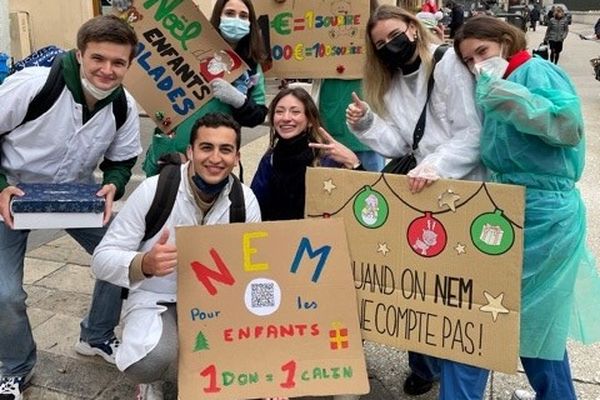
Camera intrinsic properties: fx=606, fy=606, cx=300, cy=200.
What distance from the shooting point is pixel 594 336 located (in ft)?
7.54

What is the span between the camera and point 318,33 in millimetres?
3350

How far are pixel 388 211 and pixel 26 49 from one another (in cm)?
1124

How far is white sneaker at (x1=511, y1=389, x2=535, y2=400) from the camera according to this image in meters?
2.64

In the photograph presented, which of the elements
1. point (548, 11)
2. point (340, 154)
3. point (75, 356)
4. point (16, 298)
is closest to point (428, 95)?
point (340, 154)

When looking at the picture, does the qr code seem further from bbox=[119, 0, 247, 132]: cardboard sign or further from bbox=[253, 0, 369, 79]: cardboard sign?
bbox=[253, 0, 369, 79]: cardboard sign

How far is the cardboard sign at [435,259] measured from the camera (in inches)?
78.5

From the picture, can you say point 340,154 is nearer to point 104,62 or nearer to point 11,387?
point 104,62

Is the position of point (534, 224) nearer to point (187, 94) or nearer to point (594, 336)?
point (594, 336)

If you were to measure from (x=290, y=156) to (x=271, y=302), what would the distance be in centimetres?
78

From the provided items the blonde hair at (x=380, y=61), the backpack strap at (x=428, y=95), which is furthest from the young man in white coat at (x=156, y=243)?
the backpack strap at (x=428, y=95)

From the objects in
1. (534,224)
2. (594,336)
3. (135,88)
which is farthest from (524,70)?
(135,88)

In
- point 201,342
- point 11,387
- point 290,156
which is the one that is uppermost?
point 290,156

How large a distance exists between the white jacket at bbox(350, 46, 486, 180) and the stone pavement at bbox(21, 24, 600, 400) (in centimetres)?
110

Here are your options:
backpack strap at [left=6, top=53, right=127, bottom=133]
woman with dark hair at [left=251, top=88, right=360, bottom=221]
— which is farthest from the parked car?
backpack strap at [left=6, top=53, right=127, bottom=133]
